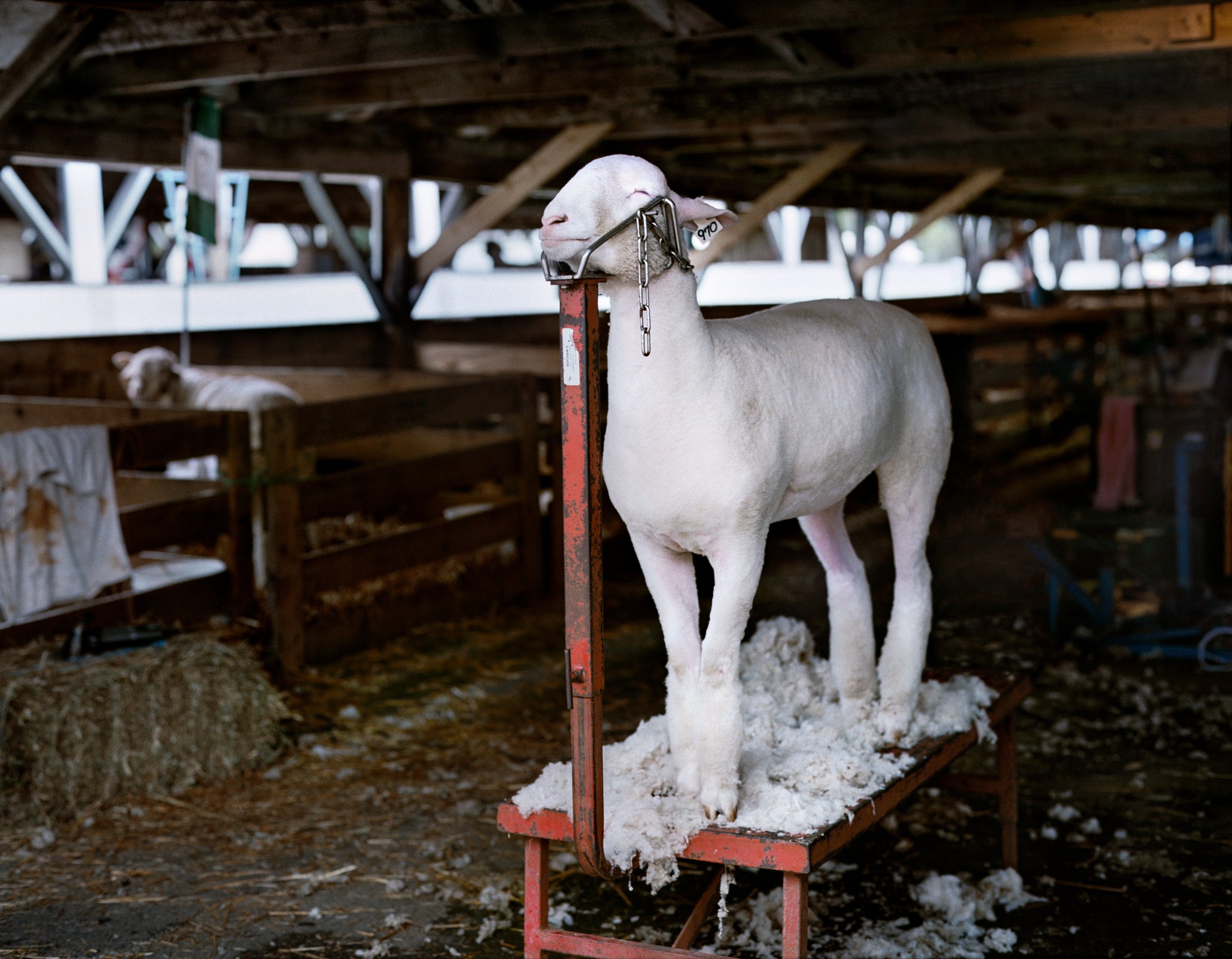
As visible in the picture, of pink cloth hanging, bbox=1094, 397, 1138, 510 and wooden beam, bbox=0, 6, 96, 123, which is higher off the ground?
wooden beam, bbox=0, 6, 96, 123

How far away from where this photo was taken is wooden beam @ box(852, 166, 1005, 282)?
10047 mm

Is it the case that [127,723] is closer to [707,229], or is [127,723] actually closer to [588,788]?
[588,788]

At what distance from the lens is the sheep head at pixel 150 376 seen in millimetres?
6824

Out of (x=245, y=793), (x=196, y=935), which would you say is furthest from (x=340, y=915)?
(x=245, y=793)

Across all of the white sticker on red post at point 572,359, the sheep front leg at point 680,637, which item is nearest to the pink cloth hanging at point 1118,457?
the sheep front leg at point 680,637

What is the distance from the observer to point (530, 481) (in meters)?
6.89

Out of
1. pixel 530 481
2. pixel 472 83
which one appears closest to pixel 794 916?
pixel 530 481

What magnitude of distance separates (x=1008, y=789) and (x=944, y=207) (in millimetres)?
7620

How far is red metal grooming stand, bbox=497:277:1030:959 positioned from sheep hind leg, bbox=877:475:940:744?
1.30 ft

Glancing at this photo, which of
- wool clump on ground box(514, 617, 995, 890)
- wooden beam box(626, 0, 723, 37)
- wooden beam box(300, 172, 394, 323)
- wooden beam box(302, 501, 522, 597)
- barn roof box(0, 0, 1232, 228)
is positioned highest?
barn roof box(0, 0, 1232, 228)

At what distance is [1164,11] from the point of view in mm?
4883

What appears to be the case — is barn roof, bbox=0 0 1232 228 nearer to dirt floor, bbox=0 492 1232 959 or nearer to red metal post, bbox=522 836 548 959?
dirt floor, bbox=0 492 1232 959

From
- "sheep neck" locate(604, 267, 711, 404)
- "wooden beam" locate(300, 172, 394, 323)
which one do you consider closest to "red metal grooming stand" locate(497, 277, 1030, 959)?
"sheep neck" locate(604, 267, 711, 404)

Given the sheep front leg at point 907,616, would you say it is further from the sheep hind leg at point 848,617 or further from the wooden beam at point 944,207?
the wooden beam at point 944,207
